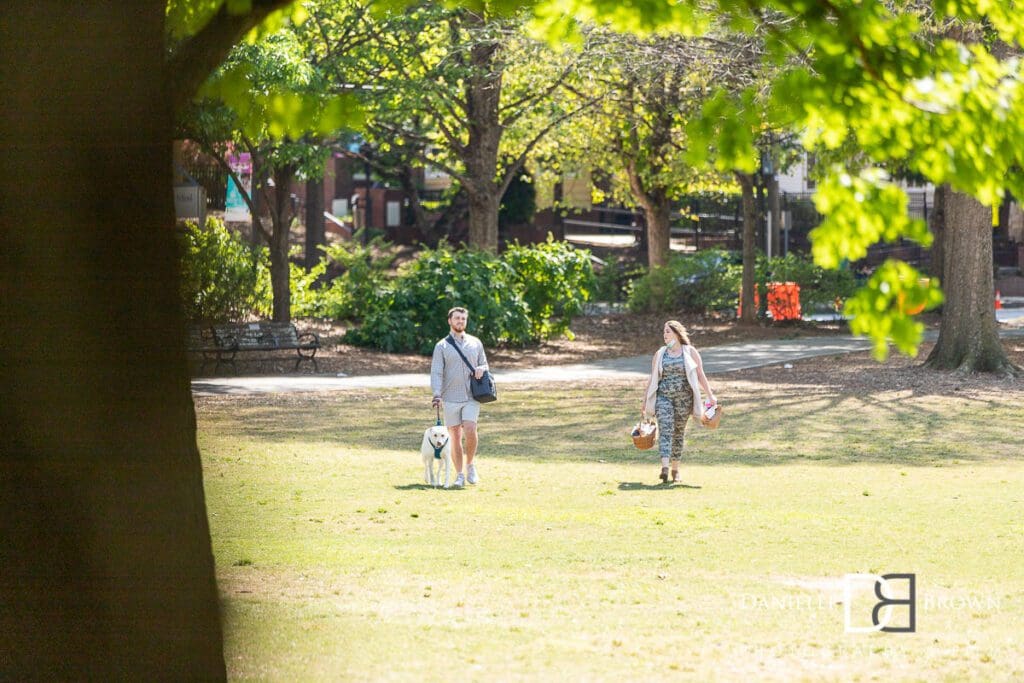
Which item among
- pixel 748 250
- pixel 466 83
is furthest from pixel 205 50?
pixel 748 250

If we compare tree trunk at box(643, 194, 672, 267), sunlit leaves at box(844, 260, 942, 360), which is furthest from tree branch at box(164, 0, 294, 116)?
tree trunk at box(643, 194, 672, 267)

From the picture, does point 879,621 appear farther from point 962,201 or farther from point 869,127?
point 962,201

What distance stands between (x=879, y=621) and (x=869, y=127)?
3750 millimetres

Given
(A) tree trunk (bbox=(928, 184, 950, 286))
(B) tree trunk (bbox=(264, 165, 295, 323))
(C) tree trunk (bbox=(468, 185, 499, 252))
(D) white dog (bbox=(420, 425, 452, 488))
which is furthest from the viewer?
(A) tree trunk (bbox=(928, 184, 950, 286))

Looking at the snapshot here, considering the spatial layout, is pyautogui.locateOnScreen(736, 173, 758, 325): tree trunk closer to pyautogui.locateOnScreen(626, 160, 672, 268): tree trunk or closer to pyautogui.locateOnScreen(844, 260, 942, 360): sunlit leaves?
pyautogui.locateOnScreen(626, 160, 672, 268): tree trunk

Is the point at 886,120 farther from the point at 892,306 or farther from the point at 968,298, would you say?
the point at 968,298

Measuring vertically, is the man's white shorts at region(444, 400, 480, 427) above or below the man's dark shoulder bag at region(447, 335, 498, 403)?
below

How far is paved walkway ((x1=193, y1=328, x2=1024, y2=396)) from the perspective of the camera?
22359 mm

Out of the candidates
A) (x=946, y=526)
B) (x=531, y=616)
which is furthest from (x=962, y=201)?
(x=531, y=616)

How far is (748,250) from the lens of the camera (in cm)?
3434

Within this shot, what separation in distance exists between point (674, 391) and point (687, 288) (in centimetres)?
2455

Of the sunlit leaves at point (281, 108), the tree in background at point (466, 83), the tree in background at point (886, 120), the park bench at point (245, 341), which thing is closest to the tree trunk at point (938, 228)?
the tree in background at point (466, 83)

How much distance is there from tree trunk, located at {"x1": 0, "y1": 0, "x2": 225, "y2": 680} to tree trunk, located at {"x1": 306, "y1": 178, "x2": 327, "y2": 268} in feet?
115

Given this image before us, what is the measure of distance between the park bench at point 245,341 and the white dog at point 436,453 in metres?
11.6
